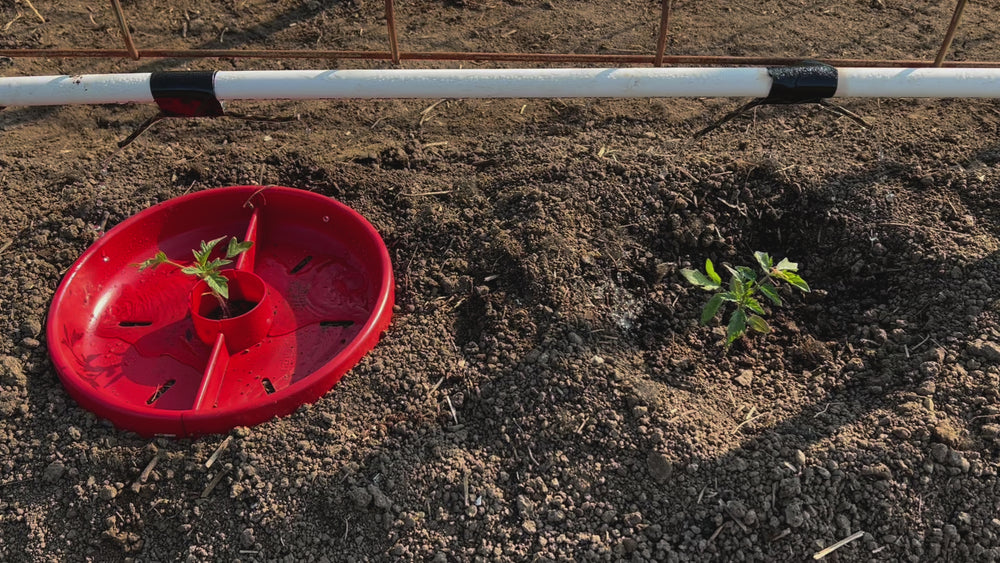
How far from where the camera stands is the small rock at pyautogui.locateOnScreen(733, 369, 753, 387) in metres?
2.25

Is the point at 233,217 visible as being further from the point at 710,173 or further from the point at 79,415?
the point at 710,173

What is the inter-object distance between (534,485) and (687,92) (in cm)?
123

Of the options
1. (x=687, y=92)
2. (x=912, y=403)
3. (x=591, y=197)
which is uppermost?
(x=687, y=92)

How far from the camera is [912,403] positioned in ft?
6.77

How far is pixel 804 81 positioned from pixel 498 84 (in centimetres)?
91

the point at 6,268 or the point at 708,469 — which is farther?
the point at 6,268

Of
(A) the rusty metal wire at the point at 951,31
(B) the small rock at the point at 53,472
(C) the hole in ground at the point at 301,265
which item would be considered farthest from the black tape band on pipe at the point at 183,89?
(A) the rusty metal wire at the point at 951,31

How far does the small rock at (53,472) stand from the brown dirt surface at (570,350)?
1 cm

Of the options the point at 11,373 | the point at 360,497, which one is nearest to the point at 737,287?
the point at 360,497

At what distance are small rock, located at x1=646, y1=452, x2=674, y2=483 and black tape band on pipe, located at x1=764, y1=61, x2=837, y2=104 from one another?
112cm

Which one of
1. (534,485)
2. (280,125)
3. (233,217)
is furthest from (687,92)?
Result: (280,125)

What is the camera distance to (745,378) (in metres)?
2.26

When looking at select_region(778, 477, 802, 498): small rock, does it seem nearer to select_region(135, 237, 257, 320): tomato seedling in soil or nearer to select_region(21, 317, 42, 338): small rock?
select_region(135, 237, 257, 320): tomato seedling in soil

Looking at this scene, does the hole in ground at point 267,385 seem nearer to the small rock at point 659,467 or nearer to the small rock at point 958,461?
the small rock at point 659,467
